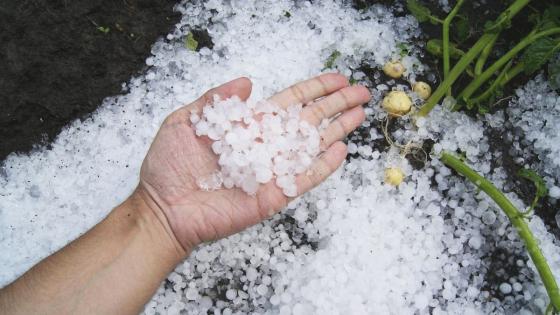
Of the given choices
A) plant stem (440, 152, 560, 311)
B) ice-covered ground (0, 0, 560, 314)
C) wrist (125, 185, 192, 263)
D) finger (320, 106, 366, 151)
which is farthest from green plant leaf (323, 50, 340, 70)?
wrist (125, 185, 192, 263)

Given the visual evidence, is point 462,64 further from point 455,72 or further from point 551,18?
point 551,18

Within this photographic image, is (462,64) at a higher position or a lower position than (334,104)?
lower

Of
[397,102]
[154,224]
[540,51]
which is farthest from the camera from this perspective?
[397,102]

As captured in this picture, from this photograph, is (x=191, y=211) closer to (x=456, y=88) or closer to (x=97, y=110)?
(x=97, y=110)

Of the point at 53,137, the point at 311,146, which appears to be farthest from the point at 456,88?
the point at 53,137

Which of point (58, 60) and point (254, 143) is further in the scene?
point (58, 60)

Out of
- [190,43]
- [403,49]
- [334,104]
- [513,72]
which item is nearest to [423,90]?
[403,49]
